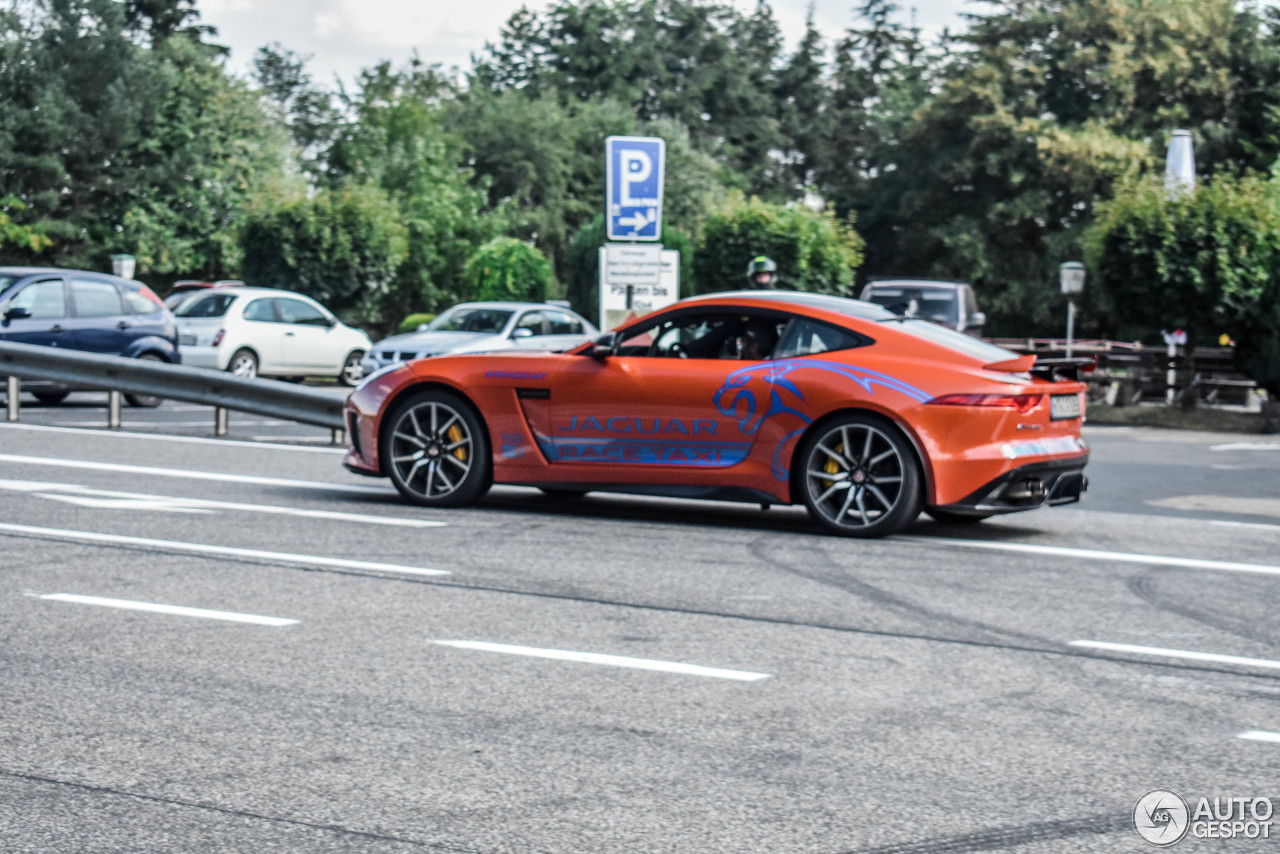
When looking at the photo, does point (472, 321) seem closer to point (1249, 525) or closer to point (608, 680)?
point (1249, 525)

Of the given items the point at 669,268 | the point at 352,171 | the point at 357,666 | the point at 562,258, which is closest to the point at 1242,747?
the point at 357,666

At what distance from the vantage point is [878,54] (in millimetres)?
84312

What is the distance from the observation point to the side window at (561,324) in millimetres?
24688

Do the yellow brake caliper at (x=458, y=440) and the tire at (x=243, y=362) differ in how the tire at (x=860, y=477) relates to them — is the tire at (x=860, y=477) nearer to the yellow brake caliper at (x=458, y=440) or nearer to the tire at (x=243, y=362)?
the yellow brake caliper at (x=458, y=440)

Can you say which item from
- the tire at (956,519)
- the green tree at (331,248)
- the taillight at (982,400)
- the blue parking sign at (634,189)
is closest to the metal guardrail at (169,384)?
the blue parking sign at (634,189)

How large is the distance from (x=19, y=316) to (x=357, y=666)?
14.4 meters

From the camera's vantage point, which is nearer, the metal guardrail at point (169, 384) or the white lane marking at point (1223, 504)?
the white lane marking at point (1223, 504)

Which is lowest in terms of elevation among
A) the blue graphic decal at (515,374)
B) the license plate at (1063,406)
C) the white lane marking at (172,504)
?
the white lane marking at (172,504)

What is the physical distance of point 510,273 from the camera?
4281 centimetres

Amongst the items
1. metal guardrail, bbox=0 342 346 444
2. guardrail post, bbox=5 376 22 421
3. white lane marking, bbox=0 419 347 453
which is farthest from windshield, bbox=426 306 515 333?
white lane marking, bbox=0 419 347 453

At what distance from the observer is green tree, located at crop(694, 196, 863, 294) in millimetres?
31328

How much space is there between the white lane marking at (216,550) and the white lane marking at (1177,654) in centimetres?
306

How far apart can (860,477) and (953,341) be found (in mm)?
1036

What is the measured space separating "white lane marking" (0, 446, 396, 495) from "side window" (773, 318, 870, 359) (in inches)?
125
